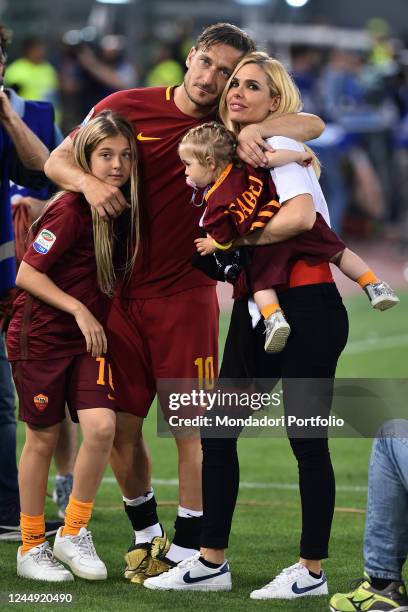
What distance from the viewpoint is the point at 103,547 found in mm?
5656

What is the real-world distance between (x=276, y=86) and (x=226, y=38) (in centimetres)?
35

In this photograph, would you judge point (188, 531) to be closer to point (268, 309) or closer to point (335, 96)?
point (268, 309)

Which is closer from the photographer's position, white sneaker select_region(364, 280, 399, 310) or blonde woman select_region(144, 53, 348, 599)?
blonde woman select_region(144, 53, 348, 599)

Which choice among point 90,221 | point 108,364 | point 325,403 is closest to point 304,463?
point 325,403

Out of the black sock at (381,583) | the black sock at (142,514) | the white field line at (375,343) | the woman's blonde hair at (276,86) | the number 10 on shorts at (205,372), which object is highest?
the woman's blonde hair at (276,86)

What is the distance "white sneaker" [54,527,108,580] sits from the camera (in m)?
4.96

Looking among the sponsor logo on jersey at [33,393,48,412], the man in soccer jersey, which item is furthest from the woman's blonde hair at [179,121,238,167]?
the sponsor logo on jersey at [33,393,48,412]

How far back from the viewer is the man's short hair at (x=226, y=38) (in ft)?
16.6

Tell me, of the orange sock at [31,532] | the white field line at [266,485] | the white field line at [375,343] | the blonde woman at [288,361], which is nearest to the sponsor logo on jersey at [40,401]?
the orange sock at [31,532]

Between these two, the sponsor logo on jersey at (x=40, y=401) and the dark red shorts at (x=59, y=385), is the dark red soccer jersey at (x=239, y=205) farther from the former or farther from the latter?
the sponsor logo on jersey at (x=40, y=401)

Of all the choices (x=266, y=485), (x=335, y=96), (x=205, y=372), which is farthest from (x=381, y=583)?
(x=335, y=96)

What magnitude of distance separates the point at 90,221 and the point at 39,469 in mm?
994

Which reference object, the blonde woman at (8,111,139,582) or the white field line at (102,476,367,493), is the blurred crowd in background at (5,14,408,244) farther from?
the blonde woman at (8,111,139,582)

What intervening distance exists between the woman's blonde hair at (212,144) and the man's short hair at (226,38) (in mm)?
416
